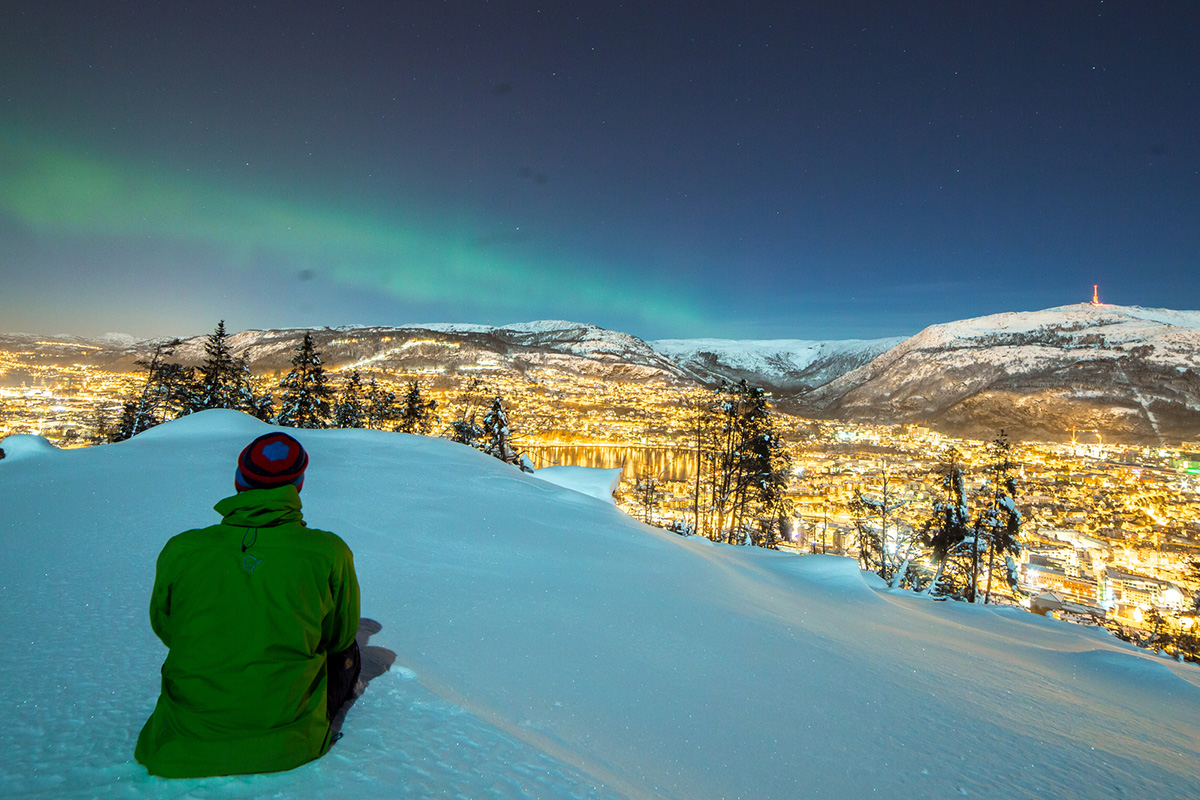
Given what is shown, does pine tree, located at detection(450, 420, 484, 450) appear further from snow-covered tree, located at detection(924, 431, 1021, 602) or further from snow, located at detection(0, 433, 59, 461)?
snow-covered tree, located at detection(924, 431, 1021, 602)

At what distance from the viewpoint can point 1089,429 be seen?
255 ft

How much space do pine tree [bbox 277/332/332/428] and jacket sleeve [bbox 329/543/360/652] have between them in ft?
102

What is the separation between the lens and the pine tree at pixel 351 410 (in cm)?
3425

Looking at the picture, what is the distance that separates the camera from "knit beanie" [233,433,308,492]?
1979mm

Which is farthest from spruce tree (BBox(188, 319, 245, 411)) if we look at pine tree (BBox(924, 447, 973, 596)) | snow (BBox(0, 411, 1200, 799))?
pine tree (BBox(924, 447, 973, 596))

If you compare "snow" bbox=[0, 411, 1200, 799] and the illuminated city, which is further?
the illuminated city

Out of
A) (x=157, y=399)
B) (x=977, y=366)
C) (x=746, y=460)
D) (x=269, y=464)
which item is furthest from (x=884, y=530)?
(x=977, y=366)

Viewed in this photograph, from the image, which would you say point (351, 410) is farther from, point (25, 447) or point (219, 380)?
point (25, 447)

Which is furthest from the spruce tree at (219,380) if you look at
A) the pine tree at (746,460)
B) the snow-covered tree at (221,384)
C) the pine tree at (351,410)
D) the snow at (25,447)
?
the pine tree at (746,460)

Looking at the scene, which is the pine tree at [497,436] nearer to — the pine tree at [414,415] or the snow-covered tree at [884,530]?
the pine tree at [414,415]

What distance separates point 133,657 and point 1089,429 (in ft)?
355

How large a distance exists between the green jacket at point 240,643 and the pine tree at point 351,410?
115 ft

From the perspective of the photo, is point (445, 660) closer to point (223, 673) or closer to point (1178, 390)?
point (223, 673)

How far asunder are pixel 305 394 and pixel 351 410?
5.28 metres
